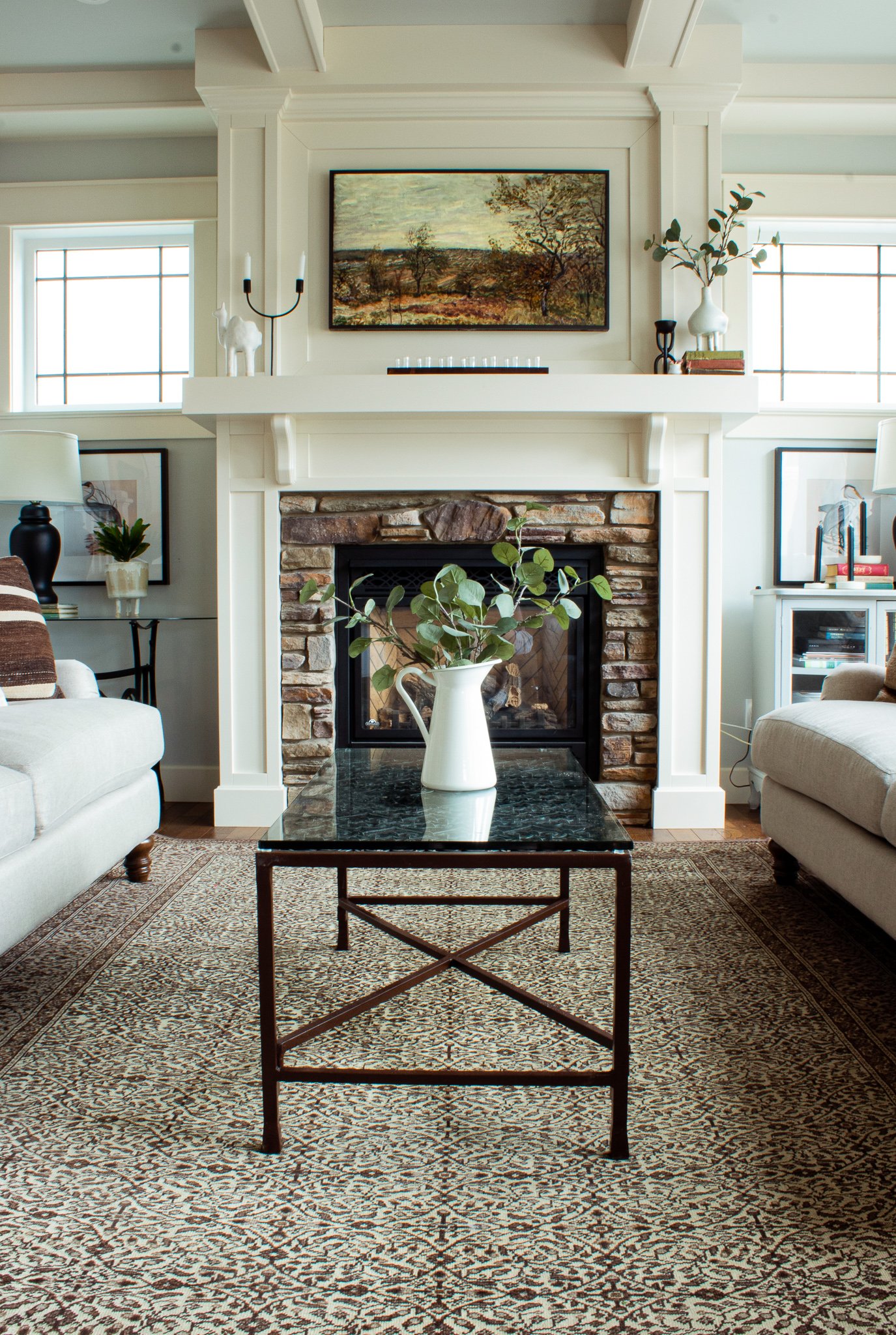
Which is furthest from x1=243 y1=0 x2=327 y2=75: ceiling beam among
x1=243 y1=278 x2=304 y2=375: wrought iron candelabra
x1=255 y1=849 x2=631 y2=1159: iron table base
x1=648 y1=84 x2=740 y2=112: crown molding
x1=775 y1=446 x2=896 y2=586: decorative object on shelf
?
x1=255 y1=849 x2=631 y2=1159: iron table base

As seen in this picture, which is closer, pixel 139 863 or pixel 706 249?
pixel 139 863

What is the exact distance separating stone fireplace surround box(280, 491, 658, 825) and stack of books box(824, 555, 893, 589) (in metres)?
0.75

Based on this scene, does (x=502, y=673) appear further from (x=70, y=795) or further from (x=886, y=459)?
(x=70, y=795)

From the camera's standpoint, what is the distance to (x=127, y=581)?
350 centimetres

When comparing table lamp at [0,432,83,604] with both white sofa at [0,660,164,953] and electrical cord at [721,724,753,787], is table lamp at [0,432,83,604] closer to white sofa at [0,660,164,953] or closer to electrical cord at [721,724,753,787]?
white sofa at [0,660,164,953]

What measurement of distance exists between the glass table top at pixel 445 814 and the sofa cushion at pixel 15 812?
0.52 metres

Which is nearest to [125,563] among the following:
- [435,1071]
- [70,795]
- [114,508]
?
[114,508]

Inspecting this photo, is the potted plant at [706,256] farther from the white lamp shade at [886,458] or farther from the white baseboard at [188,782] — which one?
the white baseboard at [188,782]

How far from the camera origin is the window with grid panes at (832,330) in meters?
3.82

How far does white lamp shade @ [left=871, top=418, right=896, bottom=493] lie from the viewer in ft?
10.7

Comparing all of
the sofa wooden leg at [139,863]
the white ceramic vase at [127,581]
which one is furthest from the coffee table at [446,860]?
the white ceramic vase at [127,581]

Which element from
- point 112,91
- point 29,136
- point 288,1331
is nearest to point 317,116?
point 112,91

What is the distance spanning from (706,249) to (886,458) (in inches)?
38.7

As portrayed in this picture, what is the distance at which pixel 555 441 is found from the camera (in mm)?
3215
